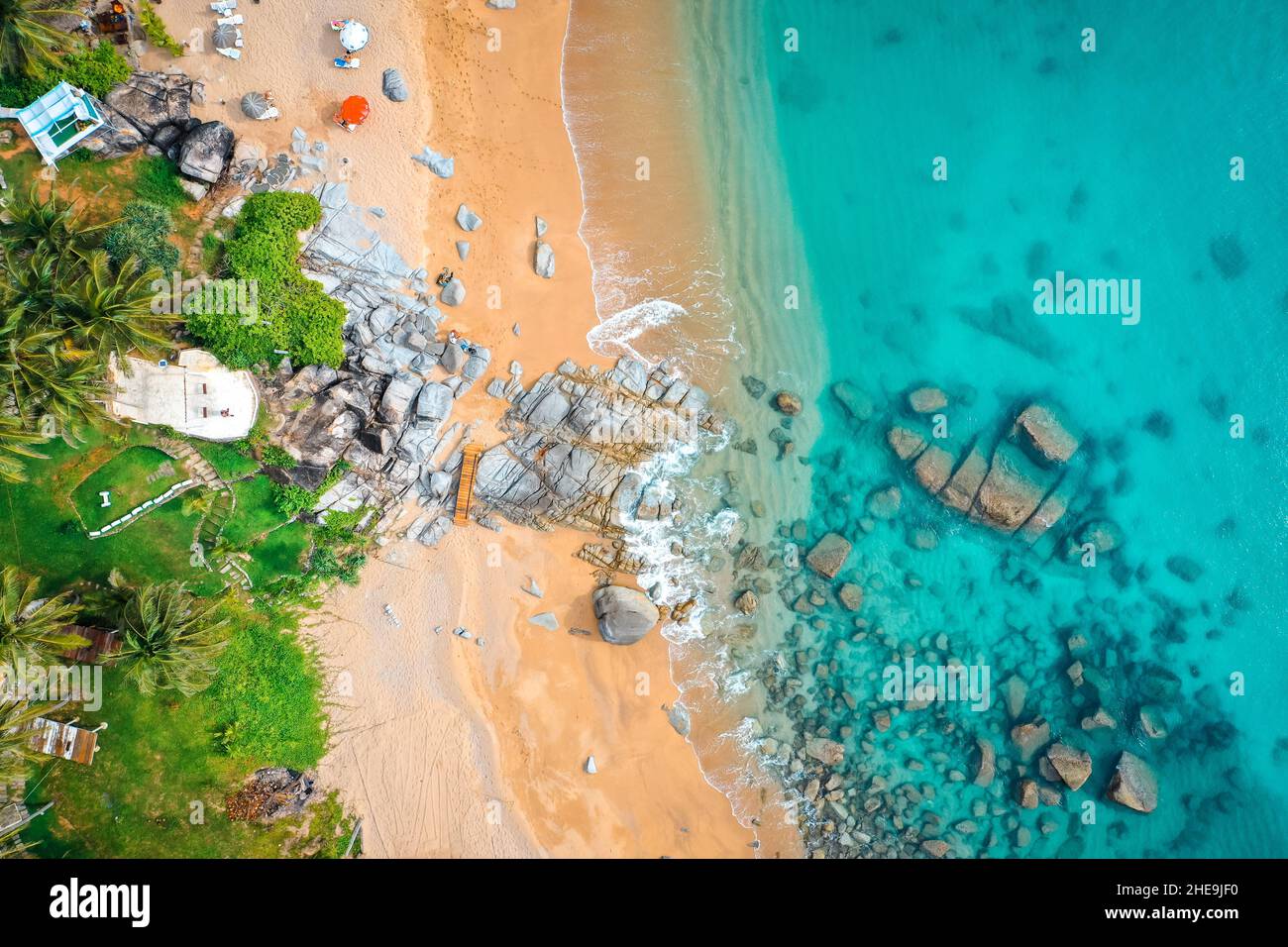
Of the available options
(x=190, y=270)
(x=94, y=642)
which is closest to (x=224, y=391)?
(x=190, y=270)

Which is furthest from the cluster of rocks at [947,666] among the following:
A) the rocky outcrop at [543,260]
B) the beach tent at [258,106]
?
the beach tent at [258,106]

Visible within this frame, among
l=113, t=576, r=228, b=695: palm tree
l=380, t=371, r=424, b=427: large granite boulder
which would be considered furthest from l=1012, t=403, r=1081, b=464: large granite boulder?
l=113, t=576, r=228, b=695: palm tree

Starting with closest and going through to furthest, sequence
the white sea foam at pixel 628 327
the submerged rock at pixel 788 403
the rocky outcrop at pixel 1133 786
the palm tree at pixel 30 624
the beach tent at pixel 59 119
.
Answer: the palm tree at pixel 30 624 < the beach tent at pixel 59 119 < the white sea foam at pixel 628 327 < the submerged rock at pixel 788 403 < the rocky outcrop at pixel 1133 786

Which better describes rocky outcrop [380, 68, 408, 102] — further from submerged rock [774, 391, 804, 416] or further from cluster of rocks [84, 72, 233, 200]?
submerged rock [774, 391, 804, 416]

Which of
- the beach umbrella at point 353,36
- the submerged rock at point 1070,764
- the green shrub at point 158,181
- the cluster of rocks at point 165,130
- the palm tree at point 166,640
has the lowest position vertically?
the submerged rock at point 1070,764

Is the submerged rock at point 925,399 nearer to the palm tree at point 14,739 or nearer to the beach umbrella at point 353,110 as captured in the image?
the beach umbrella at point 353,110
